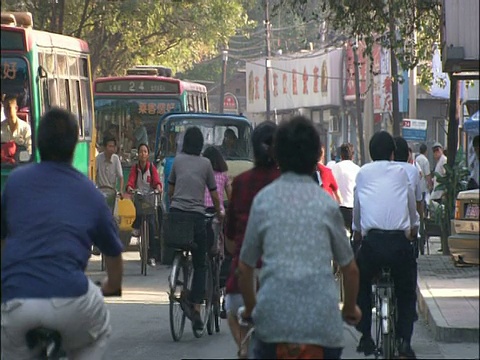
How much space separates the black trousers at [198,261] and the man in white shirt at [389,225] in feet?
8.63

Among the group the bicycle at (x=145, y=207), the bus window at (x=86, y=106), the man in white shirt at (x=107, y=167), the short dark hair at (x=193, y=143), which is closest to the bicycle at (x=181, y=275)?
the short dark hair at (x=193, y=143)

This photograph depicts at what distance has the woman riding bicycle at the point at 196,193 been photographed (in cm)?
1232

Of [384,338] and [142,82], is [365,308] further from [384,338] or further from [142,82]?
[142,82]

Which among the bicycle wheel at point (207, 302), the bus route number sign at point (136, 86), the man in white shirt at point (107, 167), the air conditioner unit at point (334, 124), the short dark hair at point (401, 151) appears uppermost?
the bus route number sign at point (136, 86)

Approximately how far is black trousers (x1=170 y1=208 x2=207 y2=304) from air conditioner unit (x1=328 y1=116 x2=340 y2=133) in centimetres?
5262

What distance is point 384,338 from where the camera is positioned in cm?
948

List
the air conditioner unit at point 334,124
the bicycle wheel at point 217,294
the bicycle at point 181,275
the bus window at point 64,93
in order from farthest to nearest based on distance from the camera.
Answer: the air conditioner unit at point 334,124 < the bus window at point 64,93 < the bicycle wheel at point 217,294 < the bicycle at point 181,275

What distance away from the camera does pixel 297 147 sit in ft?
19.5

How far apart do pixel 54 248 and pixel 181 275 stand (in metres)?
6.29

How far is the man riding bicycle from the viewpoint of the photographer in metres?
6.17

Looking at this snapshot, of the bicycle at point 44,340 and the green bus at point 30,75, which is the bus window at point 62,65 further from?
the bicycle at point 44,340

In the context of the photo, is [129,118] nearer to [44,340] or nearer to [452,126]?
[452,126]

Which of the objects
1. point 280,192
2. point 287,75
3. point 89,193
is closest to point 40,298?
point 89,193

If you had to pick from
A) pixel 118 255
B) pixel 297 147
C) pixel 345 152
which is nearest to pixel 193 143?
pixel 345 152
